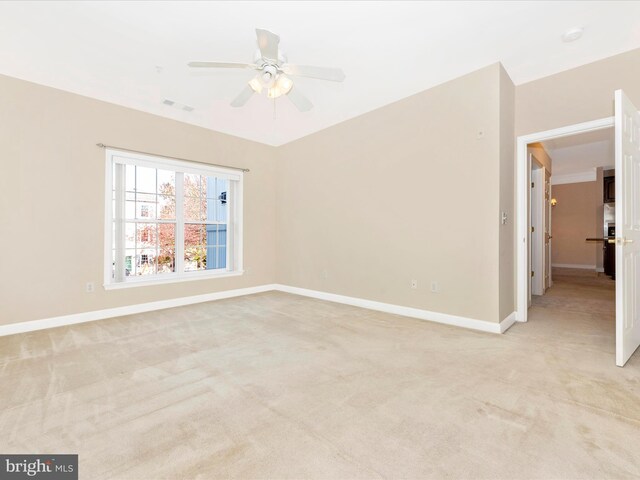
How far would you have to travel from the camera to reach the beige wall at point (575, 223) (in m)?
8.32

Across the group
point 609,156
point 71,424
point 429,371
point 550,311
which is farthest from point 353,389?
point 609,156

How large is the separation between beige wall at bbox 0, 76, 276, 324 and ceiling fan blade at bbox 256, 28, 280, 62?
2768 mm

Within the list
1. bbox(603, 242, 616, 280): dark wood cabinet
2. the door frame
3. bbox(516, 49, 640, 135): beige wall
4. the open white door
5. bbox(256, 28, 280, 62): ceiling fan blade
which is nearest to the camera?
bbox(256, 28, 280, 62): ceiling fan blade

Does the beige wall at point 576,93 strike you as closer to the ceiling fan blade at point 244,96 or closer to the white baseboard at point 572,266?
the ceiling fan blade at point 244,96

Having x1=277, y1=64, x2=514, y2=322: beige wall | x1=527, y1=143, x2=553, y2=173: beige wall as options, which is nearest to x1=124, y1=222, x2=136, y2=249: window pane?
x1=277, y1=64, x2=514, y2=322: beige wall

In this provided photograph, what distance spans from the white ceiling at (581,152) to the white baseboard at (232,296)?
3316 millimetres

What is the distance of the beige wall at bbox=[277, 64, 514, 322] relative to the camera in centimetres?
321

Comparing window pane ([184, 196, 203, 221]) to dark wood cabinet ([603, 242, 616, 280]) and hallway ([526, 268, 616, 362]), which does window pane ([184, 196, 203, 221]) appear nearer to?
hallway ([526, 268, 616, 362])

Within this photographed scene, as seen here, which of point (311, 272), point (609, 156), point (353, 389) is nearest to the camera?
point (353, 389)

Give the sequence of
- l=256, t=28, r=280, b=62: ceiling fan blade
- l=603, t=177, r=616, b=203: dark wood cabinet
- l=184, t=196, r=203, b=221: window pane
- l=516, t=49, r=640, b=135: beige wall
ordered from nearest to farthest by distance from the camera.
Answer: l=256, t=28, r=280, b=62: ceiling fan blade, l=516, t=49, r=640, b=135: beige wall, l=184, t=196, r=203, b=221: window pane, l=603, t=177, r=616, b=203: dark wood cabinet

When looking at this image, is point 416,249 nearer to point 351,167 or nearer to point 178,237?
point 351,167

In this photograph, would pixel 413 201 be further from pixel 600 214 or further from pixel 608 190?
pixel 600 214

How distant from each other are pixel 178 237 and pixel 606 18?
5364mm

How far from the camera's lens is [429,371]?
2.26m
